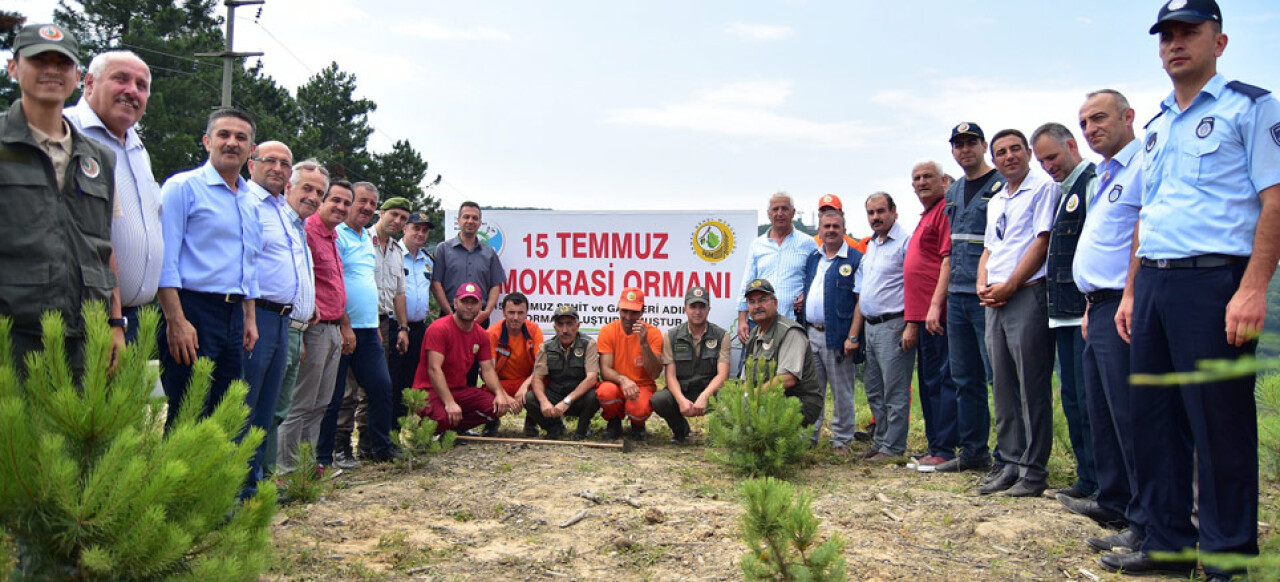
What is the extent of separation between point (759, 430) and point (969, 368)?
1.38 m

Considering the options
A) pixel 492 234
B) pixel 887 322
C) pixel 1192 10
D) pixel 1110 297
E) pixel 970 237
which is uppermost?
pixel 1192 10

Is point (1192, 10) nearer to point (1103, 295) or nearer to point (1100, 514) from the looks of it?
point (1103, 295)

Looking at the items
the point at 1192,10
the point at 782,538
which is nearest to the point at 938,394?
the point at 1192,10

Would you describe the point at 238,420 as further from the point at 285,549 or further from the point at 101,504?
the point at 285,549

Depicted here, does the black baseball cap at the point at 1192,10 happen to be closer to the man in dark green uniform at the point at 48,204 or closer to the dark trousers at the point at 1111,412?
the dark trousers at the point at 1111,412

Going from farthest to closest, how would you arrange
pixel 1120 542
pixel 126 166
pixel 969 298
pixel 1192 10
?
pixel 969 298, pixel 1120 542, pixel 126 166, pixel 1192 10

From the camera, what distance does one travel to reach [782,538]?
275 centimetres

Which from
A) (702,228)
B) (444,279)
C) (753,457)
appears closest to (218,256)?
(753,457)

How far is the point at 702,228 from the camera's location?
8.63 meters

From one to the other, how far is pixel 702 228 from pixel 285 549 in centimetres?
563

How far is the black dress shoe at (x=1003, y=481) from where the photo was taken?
190 inches

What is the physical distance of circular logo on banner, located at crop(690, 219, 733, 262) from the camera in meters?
8.55

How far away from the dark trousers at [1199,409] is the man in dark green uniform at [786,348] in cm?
318

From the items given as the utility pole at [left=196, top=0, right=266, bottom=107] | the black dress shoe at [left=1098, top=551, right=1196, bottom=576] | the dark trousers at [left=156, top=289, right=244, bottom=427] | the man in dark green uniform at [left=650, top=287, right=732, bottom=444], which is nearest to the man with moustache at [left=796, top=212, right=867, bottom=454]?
the man in dark green uniform at [left=650, top=287, right=732, bottom=444]
